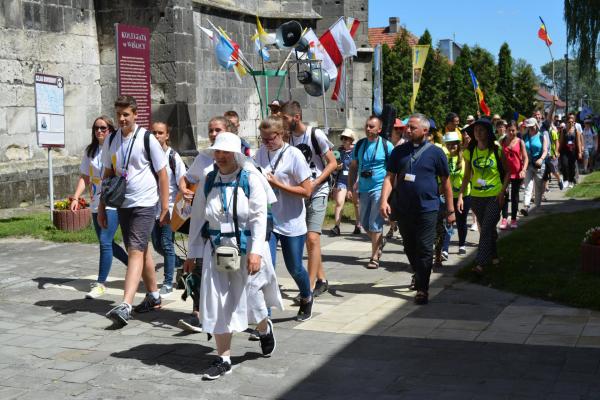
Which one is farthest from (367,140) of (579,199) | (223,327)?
(579,199)

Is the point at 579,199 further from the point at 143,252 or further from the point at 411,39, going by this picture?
the point at 411,39

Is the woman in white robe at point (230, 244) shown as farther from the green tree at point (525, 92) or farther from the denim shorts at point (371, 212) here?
the green tree at point (525, 92)

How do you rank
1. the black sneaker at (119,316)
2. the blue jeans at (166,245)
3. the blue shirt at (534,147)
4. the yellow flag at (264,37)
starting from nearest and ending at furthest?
the black sneaker at (119,316) → the blue jeans at (166,245) → the blue shirt at (534,147) → the yellow flag at (264,37)

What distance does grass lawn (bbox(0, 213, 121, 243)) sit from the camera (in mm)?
11781

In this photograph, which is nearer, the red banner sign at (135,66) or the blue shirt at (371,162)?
the blue shirt at (371,162)

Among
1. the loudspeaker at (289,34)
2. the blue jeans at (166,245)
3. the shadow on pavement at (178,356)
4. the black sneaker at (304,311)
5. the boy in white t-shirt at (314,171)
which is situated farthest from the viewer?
the loudspeaker at (289,34)

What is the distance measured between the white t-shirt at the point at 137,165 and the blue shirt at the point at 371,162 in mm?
3208

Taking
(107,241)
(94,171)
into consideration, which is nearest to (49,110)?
(94,171)

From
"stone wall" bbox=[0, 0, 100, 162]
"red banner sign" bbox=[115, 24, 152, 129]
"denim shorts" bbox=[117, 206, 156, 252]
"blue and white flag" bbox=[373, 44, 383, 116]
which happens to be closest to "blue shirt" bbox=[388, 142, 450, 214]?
"denim shorts" bbox=[117, 206, 156, 252]

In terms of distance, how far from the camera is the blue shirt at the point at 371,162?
10195mm

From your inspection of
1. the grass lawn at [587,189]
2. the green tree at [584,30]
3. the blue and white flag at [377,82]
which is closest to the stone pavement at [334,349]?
the grass lawn at [587,189]

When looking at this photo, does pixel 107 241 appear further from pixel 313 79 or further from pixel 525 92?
pixel 525 92

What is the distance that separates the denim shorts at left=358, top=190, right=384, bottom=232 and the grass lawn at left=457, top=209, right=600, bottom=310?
1.10 metres

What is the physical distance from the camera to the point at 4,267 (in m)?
9.98
